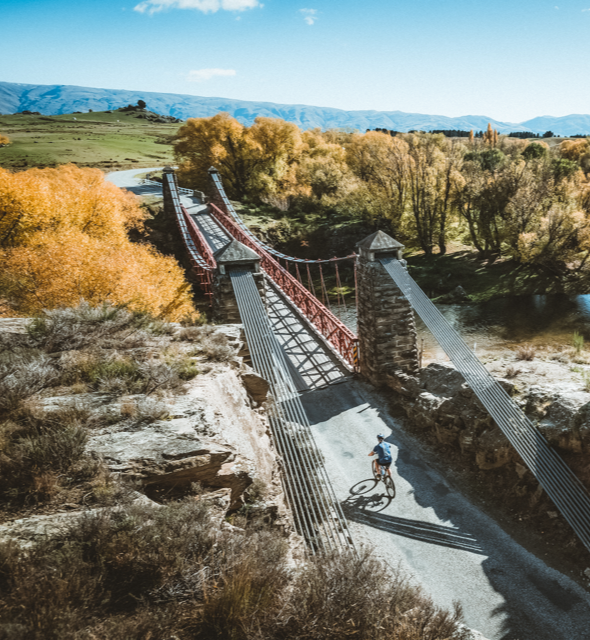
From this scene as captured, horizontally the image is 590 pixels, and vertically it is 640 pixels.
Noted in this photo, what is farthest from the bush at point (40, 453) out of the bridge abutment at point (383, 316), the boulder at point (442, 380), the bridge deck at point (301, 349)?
the bridge abutment at point (383, 316)

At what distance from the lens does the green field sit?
181ft

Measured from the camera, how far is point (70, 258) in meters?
14.3

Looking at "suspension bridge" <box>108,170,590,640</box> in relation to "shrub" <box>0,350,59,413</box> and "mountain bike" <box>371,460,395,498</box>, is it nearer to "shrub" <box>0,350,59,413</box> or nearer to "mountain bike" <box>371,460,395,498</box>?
"mountain bike" <box>371,460,395,498</box>

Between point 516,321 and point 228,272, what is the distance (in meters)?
18.9

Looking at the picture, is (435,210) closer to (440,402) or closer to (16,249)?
(440,402)

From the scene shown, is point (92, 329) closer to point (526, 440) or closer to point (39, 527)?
point (39, 527)

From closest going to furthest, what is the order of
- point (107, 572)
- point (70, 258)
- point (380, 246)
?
point (107, 572), point (380, 246), point (70, 258)

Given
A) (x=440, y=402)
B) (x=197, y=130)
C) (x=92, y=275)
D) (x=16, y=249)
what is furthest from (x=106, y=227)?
(x=197, y=130)

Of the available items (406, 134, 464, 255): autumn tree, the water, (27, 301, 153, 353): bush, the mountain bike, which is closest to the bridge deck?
the mountain bike

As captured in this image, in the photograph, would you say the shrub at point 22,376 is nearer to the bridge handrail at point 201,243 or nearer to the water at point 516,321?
the bridge handrail at point 201,243

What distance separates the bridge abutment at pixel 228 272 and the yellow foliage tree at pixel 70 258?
172 centimetres

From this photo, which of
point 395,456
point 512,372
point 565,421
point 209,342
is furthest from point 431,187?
point 209,342

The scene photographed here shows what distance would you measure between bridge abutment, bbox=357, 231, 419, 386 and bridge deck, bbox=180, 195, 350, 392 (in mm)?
1760

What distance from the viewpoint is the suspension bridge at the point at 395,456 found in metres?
6.46
